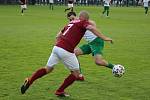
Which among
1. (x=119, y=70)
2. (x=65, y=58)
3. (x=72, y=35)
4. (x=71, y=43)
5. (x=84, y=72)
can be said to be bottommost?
(x=84, y=72)

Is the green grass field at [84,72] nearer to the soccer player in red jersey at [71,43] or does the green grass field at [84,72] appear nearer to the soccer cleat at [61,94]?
the soccer cleat at [61,94]

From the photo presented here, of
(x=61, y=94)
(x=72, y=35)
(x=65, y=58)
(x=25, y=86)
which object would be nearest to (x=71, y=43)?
(x=72, y=35)

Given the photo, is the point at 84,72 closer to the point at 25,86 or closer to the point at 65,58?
the point at 25,86

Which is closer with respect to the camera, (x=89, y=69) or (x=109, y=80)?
(x=109, y=80)

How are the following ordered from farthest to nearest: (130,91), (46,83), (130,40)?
(130,40), (46,83), (130,91)

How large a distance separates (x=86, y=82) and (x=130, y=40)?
10.9 meters

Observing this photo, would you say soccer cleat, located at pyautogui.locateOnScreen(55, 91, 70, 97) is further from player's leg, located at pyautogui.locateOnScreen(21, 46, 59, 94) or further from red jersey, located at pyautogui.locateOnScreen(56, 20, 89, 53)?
red jersey, located at pyautogui.locateOnScreen(56, 20, 89, 53)

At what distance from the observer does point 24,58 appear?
16.0m

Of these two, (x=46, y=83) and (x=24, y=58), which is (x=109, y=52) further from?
(x=46, y=83)

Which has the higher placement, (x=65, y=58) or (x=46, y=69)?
(x=65, y=58)

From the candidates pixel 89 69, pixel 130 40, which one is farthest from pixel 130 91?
pixel 130 40


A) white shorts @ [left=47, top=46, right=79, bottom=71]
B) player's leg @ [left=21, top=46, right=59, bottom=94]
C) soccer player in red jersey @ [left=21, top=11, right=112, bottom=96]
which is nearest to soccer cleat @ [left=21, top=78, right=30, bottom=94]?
player's leg @ [left=21, top=46, right=59, bottom=94]

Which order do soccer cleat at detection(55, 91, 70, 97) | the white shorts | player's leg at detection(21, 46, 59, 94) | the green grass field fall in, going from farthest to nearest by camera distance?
the green grass field → soccer cleat at detection(55, 91, 70, 97) → player's leg at detection(21, 46, 59, 94) → the white shorts

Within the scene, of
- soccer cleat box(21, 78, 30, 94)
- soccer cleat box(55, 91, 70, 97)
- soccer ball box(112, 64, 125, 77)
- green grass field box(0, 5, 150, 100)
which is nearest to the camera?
soccer cleat box(21, 78, 30, 94)
